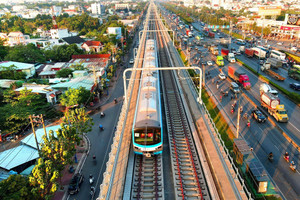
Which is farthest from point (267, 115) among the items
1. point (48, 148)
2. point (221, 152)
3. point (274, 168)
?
point (48, 148)

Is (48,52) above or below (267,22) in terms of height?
below

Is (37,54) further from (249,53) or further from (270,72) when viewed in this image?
(270,72)

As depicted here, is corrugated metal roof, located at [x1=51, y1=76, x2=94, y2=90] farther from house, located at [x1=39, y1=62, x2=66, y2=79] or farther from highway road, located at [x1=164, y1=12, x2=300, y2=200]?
highway road, located at [x1=164, y1=12, x2=300, y2=200]

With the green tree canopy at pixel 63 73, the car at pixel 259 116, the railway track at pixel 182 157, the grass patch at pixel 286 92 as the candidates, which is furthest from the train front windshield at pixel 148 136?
the green tree canopy at pixel 63 73

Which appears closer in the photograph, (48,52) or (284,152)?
(284,152)

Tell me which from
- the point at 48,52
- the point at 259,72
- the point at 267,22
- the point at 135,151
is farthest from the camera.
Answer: the point at 267,22

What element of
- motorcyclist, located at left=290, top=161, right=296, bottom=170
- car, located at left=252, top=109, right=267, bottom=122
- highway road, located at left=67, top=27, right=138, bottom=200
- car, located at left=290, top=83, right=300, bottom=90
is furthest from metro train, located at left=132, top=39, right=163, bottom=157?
car, located at left=290, top=83, right=300, bottom=90

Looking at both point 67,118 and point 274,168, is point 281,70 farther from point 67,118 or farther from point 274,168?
point 67,118

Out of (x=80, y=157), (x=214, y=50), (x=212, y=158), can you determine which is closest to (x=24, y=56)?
(x=80, y=157)
